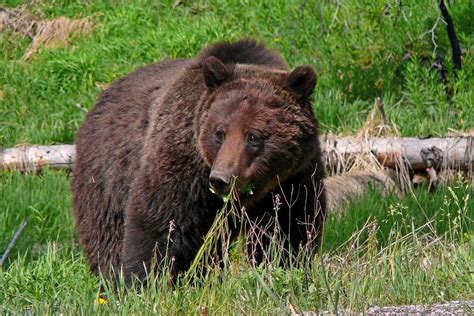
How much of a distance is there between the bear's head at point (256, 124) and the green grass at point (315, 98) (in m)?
0.56

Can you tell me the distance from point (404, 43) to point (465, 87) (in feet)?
3.84

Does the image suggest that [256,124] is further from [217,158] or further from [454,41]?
[454,41]

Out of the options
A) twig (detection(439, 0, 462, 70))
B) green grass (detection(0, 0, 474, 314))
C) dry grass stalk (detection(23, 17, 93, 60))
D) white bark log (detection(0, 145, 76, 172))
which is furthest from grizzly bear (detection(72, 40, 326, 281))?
dry grass stalk (detection(23, 17, 93, 60))

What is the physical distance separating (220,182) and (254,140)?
0.50 meters

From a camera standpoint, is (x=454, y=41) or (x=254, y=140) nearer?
(x=254, y=140)

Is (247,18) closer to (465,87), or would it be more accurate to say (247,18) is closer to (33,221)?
(465,87)

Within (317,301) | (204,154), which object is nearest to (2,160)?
(204,154)

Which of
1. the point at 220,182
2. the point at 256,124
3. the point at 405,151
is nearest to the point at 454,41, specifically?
the point at 405,151

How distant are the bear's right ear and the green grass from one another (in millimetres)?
1012

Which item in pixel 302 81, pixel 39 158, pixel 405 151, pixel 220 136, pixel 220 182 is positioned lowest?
pixel 39 158

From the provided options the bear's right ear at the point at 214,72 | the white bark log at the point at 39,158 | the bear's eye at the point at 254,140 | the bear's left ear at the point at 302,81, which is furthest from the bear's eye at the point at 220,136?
the white bark log at the point at 39,158

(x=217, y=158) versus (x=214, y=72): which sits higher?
(x=214, y=72)

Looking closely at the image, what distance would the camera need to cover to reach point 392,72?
11.2 metres

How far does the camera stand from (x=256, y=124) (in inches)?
235
